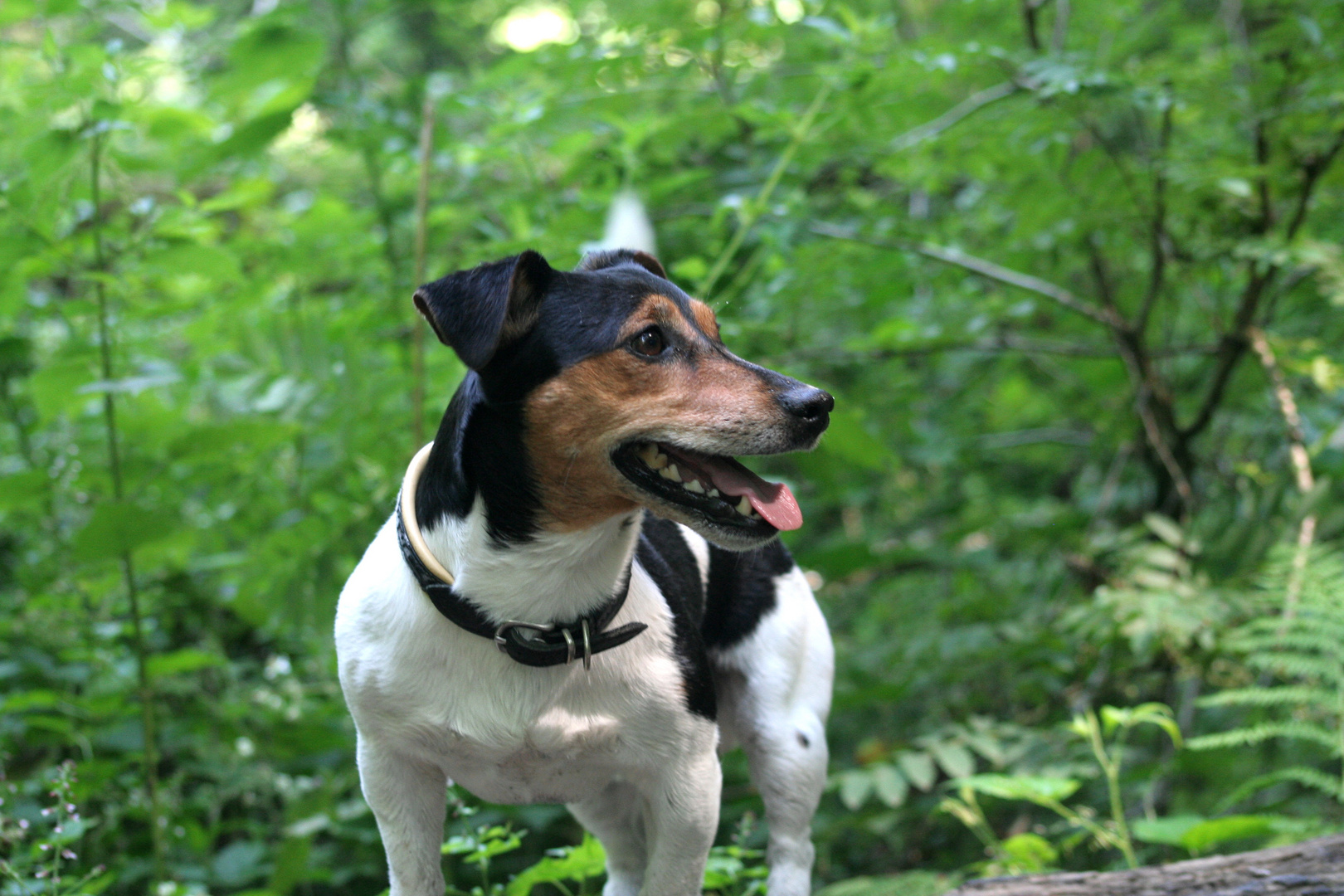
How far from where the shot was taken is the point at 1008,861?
144 inches

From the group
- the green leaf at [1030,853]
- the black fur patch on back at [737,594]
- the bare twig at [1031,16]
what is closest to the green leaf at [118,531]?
the black fur patch on back at [737,594]

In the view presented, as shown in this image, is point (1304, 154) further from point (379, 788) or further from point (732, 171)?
point (379, 788)

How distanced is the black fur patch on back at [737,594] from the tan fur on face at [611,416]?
2.74ft

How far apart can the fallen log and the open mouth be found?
1.35 meters

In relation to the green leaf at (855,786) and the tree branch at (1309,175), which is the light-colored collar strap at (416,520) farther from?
the tree branch at (1309,175)

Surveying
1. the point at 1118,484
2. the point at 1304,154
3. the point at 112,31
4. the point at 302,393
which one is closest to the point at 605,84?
the point at 302,393

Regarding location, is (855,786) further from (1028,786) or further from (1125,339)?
(1125,339)

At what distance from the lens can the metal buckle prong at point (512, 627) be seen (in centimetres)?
221

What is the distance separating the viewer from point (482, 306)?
2145 millimetres

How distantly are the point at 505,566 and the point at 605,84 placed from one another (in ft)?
10.5

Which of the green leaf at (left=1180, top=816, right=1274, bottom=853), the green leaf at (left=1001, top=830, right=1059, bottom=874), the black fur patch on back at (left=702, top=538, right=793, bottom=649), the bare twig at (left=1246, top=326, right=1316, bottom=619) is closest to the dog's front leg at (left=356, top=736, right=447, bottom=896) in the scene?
the black fur patch on back at (left=702, top=538, right=793, bottom=649)

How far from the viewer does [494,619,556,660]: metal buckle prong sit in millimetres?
2205

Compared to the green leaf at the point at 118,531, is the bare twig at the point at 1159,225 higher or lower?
higher

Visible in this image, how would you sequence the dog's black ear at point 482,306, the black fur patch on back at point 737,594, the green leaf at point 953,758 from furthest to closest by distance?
the green leaf at point 953,758 < the black fur patch on back at point 737,594 < the dog's black ear at point 482,306
